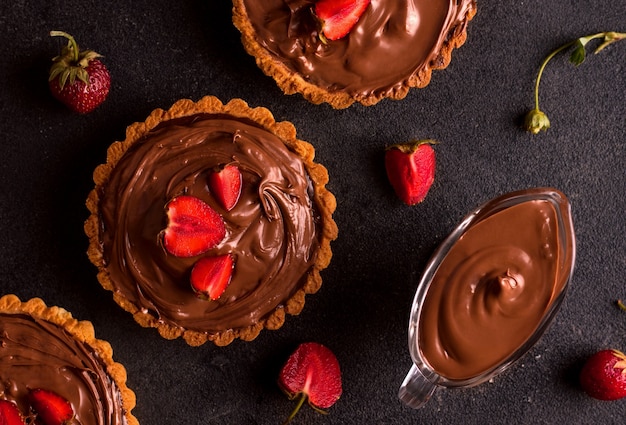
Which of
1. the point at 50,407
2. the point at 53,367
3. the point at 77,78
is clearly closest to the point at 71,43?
the point at 77,78

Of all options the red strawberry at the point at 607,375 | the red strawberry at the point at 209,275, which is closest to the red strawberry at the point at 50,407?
the red strawberry at the point at 209,275

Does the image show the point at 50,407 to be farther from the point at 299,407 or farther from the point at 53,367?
the point at 299,407

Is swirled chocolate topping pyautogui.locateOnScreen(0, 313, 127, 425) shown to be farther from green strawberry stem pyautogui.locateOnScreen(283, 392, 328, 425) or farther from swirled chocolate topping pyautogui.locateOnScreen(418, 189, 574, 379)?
swirled chocolate topping pyautogui.locateOnScreen(418, 189, 574, 379)

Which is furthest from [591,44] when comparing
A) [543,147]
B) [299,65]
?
[299,65]

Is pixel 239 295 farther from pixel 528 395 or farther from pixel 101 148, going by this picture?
pixel 528 395

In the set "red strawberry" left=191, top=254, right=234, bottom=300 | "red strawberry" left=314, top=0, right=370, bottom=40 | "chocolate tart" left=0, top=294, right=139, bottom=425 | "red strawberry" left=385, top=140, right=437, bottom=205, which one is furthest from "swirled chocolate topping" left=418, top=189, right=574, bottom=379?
"chocolate tart" left=0, top=294, right=139, bottom=425
